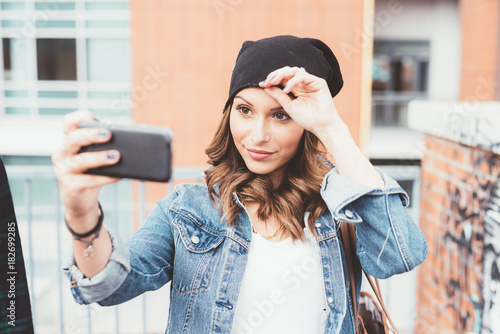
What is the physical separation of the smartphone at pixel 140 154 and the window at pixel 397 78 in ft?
54.9

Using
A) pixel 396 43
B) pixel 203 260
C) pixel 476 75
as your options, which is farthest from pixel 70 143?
pixel 396 43

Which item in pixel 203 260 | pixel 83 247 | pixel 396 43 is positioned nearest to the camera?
pixel 83 247

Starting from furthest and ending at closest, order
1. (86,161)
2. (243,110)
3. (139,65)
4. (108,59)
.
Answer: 1. (108,59)
2. (139,65)
3. (243,110)
4. (86,161)

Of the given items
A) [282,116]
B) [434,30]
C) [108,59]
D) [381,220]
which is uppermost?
[434,30]

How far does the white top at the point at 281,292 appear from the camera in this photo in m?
1.51

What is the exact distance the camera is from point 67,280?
6.16 m

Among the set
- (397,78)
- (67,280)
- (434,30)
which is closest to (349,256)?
(67,280)

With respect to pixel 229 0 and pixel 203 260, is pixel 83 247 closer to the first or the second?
pixel 203 260

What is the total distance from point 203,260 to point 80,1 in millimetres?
10841

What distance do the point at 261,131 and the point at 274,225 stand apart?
336mm

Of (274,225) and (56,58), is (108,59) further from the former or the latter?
(274,225)

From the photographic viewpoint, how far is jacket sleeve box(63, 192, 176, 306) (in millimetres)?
1221

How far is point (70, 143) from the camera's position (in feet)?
3.32

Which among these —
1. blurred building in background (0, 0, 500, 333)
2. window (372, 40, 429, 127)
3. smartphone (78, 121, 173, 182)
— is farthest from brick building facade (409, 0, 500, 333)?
window (372, 40, 429, 127)
